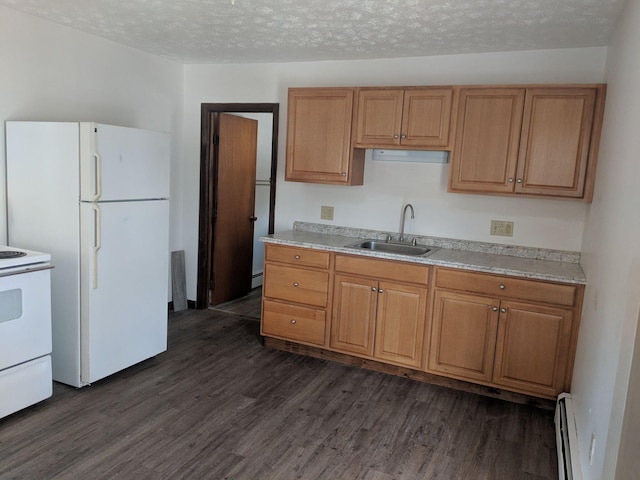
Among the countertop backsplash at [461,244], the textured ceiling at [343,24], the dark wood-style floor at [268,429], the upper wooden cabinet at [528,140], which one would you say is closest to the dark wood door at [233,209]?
the countertop backsplash at [461,244]

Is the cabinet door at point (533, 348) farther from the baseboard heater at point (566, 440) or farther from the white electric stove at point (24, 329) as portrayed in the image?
the white electric stove at point (24, 329)

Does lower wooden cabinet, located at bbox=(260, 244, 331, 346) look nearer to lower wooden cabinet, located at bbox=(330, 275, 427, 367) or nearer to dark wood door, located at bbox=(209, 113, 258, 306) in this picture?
lower wooden cabinet, located at bbox=(330, 275, 427, 367)

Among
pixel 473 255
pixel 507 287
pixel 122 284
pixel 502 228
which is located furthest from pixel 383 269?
pixel 122 284

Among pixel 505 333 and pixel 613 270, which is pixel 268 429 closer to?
pixel 505 333

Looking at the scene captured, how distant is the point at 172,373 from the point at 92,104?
2110 millimetres

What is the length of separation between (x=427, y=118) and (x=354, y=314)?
1.50 metres

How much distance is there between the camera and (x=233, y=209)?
5.06m

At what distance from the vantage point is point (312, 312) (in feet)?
12.2

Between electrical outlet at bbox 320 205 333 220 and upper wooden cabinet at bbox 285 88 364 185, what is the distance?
41 cm

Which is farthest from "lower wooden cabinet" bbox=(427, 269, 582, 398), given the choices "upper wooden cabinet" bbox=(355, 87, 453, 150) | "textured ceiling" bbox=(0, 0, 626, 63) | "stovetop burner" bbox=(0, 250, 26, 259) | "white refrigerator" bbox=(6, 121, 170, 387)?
"stovetop burner" bbox=(0, 250, 26, 259)

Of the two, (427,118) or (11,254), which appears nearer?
(11,254)

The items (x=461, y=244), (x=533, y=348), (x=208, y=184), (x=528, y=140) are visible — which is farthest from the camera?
(x=208, y=184)

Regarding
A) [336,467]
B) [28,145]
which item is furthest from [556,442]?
[28,145]

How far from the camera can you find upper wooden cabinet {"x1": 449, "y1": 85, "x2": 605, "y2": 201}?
120 inches
